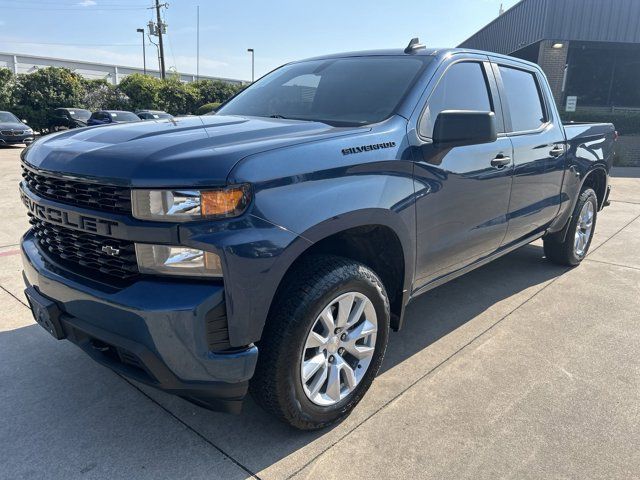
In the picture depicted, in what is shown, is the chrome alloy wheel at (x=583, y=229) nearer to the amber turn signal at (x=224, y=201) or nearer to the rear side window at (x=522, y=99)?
the rear side window at (x=522, y=99)

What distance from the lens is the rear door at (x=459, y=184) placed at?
2.81 meters

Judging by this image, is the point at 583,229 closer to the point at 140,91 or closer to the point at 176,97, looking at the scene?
the point at 140,91

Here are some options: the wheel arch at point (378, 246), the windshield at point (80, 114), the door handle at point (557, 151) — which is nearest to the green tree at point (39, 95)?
the windshield at point (80, 114)

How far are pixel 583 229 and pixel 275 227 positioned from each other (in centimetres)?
431

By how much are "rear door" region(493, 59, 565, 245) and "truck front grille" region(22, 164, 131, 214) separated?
2679 mm

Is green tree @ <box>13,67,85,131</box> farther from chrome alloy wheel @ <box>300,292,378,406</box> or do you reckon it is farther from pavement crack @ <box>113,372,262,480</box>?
chrome alloy wheel @ <box>300,292,378,406</box>

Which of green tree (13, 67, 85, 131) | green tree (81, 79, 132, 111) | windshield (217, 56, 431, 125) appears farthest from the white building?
windshield (217, 56, 431, 125)

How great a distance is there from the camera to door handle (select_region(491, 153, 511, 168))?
3317mm

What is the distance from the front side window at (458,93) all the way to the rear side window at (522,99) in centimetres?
38

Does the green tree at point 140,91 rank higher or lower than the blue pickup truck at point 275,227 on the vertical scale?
higher

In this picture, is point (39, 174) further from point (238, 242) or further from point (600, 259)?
point (600, 259)

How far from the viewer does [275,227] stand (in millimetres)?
2023

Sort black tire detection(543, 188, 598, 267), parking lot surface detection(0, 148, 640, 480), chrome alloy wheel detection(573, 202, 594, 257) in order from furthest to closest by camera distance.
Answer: chrome alloy wheel detection(573, 202, 594, 257), black tire detection(543, 188, 598, 267), parking lot surface detection(0, 148, 640, 480)

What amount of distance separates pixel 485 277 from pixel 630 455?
2.59 m
